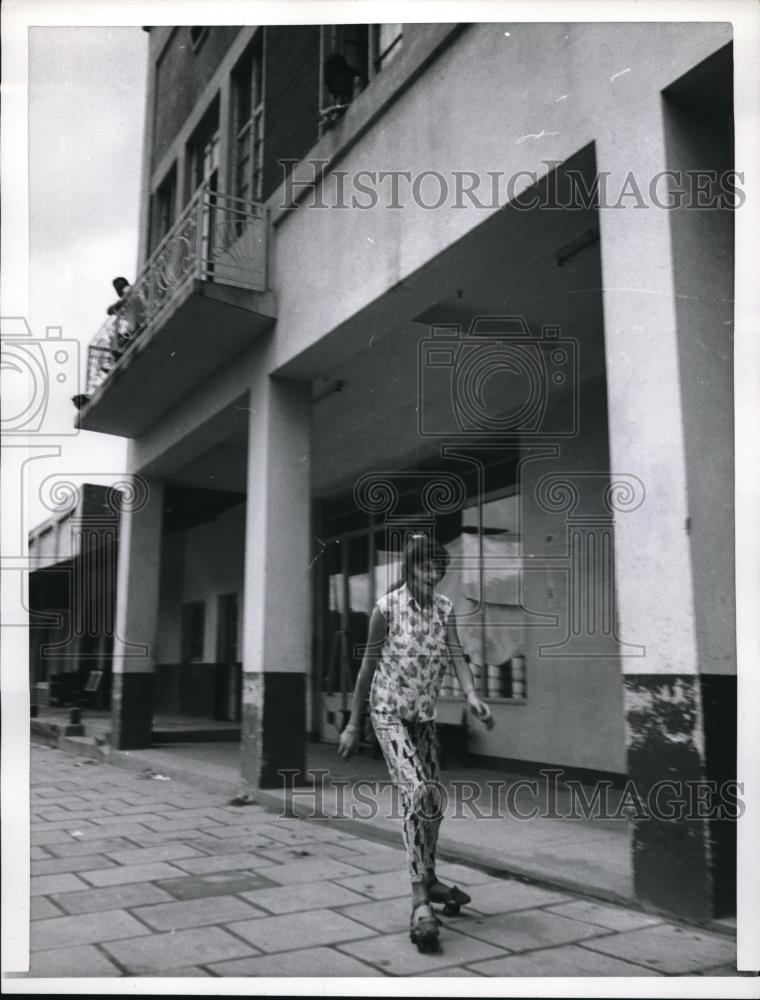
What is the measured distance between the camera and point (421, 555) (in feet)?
13.8

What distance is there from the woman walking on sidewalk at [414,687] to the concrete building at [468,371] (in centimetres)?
84

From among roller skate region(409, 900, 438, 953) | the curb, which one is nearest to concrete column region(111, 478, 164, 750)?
the curb

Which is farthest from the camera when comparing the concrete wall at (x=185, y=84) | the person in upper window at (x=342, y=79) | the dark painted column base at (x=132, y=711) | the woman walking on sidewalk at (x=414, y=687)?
the dark painted column base at (x=132, y=711)

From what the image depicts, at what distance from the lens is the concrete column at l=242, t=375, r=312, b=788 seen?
7.75 m

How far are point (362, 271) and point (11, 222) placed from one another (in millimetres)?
2985

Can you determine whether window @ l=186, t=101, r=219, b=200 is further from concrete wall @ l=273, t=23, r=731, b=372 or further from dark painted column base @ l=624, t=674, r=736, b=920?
dark painted column base @ l=624, t=674, r=736, b=920

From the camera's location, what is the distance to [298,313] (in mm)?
7734

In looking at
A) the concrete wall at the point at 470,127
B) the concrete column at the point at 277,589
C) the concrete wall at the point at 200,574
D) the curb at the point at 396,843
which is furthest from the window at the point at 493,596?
the concrete wall at the point at 200,574

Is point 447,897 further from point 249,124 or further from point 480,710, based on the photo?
point 249,124

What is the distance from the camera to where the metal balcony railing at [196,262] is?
8203 millimetres

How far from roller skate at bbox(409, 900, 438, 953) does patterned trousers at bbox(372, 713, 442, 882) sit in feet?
0.49

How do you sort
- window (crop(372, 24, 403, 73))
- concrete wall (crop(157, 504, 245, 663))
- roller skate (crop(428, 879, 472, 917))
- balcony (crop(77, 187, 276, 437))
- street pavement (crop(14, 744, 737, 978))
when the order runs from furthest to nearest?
concrete wall (crop(157, 504, 245, 663)) < balcony (crop(77, 187, 276, 437)) < window (crop(372, 24, 403, 73)) < roller skate (crop(428, 879, 472, 917)) < street pavement (crop(14, 744, 737, 978))

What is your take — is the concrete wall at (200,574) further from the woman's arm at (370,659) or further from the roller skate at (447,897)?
the roller skate at (447,897)

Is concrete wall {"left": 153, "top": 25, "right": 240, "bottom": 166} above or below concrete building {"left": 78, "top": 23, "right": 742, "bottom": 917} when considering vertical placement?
above
